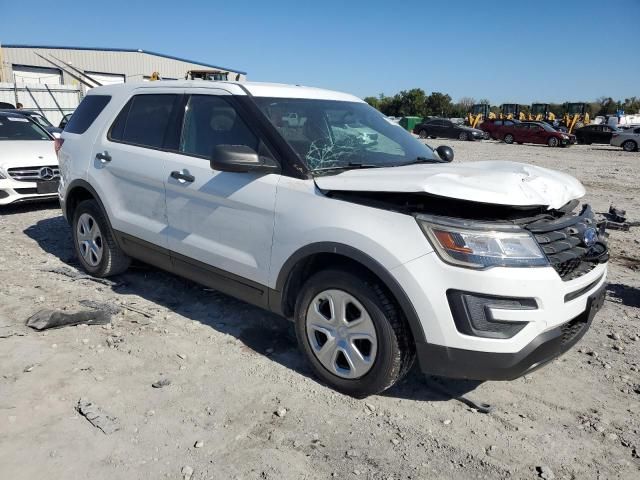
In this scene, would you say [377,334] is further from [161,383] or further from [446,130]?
[446,130]

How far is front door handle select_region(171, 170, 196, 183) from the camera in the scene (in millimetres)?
3830

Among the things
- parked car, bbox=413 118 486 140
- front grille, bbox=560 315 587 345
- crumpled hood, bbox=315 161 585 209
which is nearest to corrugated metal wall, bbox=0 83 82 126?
parked car, bbox=413 118 486 140

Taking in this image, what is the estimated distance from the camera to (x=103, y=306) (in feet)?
14.8

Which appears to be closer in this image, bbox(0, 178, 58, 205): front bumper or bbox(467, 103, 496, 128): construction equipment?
bbox(0, 178, 58, 205): front bumper

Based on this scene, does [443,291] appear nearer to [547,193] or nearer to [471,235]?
[471,235]

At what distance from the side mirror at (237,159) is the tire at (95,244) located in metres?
1.99

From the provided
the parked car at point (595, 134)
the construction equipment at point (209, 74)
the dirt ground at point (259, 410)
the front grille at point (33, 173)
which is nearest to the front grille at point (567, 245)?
the dirt ground at point (259, 410)

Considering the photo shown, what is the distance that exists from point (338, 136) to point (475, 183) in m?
1.29

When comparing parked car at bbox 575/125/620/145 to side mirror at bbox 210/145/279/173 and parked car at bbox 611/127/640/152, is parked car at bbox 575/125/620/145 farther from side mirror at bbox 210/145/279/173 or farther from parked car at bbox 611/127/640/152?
side mirror at bbox 210/145/279/173

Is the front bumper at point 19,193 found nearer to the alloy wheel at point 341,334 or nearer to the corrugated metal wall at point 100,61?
the alloy wheel at point 341,334

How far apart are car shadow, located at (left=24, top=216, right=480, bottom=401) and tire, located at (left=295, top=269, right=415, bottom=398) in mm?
258

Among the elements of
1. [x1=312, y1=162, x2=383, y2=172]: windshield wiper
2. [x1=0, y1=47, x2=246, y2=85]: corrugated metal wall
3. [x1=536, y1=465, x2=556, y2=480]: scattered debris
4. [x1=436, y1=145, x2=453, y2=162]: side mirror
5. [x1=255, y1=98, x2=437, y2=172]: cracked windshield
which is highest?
[x1=0, y1=47, x2=246, y2=85]: corrugated metal wall

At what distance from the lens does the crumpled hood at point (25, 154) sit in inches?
306

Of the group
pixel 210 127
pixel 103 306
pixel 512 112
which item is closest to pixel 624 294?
pixel 210 127
